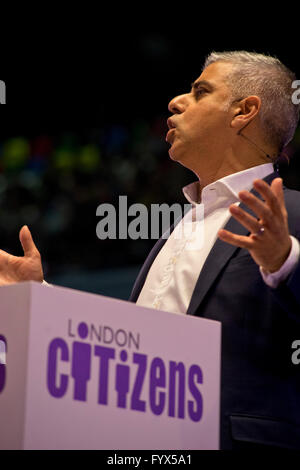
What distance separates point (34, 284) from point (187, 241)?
2.72 feet

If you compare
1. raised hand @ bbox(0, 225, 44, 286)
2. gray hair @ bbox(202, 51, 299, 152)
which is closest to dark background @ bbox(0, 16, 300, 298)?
gray hair @ bbox(202, 51, 299, 152)

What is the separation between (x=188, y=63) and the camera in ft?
22.3

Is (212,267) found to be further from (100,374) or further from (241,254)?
(100,374)

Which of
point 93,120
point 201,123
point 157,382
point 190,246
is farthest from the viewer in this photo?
point 93,120

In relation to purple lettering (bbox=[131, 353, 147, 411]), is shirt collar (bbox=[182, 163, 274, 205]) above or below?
above

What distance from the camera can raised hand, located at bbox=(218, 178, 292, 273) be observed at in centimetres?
138

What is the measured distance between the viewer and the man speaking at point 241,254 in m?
1.48

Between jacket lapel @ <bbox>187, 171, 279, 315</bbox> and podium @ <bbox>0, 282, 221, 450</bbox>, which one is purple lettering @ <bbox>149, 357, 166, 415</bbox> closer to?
podium @ <bbox>0, 282, 221, 450</bbox>

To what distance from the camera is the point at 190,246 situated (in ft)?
6.41

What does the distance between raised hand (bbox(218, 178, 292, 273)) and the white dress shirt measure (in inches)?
16.9

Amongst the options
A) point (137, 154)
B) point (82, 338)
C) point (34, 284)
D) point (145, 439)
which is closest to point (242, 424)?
point (145, 439)

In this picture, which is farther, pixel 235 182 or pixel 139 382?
pixel 235 182

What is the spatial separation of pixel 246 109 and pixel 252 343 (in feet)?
2.55

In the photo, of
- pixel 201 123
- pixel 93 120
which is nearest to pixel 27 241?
pixel 201 123
